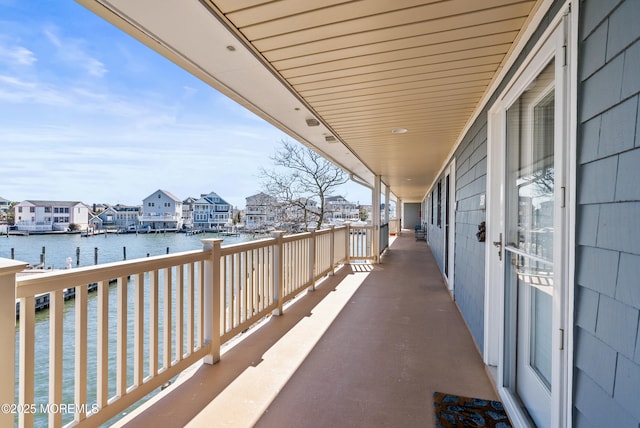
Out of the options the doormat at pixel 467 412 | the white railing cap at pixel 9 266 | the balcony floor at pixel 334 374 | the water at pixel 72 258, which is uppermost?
A: the white railing cap at pixel 9 266

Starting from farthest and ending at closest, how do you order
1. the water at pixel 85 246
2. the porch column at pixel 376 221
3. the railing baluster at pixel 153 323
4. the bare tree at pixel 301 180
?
1. the bare tree at pixel 301 180
2. the water at pixel 85 246
3. the porch column at pixel 376 221
4. the railing baluster at pixel 153 323

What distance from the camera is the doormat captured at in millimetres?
1741

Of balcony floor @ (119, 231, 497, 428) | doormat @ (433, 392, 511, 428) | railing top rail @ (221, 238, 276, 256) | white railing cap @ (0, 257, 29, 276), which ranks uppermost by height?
white railing cap @ (0, 257, 29, 276)

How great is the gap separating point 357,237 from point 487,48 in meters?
5.76

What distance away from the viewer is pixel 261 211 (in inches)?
568

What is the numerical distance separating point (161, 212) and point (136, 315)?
1570 cm

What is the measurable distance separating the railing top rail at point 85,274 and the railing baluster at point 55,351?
62 millimetres

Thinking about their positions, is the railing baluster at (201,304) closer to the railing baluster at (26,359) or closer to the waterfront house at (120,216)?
the railing baluster at (26,359)

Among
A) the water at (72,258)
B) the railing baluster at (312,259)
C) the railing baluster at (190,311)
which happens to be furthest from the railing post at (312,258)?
the railing baluster at (190,311)

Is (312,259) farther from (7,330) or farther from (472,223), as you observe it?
(7,330)

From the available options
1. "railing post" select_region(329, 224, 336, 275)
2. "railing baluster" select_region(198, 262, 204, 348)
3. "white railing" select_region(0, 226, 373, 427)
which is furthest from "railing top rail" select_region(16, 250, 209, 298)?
"railing post" select_region(329, 224, 336, 275)

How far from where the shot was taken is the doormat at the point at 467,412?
174 cm

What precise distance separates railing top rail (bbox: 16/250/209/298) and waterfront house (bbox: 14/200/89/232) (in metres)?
7.41

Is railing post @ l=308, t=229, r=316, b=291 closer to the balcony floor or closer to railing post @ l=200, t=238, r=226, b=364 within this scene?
the balcony floor
